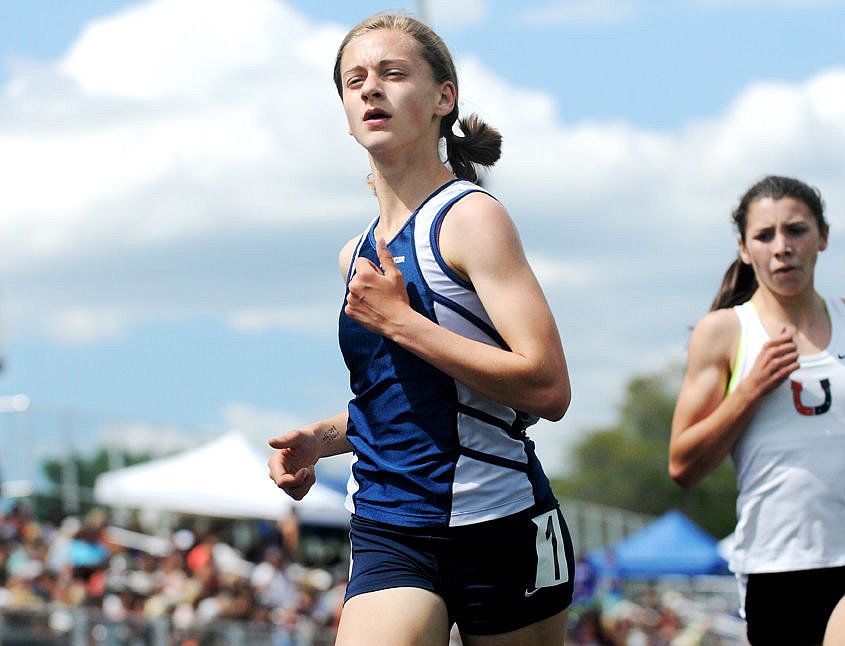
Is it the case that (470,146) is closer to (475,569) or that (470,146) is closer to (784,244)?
(475,569)

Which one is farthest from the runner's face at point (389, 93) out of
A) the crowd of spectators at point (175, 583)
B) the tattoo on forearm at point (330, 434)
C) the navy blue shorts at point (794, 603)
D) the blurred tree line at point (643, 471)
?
A: the blurred tree line at point (643, 471)

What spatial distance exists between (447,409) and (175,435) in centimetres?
2224

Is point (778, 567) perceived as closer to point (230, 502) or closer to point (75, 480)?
point (230, 502)

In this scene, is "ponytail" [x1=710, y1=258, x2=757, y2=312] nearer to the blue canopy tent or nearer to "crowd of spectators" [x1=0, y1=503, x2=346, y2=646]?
"crowd of spectators" [x1=0, y1=503, x2=346, y2=646]

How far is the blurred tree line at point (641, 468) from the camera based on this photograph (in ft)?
335

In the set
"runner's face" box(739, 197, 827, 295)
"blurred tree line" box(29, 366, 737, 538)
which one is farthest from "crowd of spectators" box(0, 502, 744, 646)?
"blurred tree line" box(29, 366, 737, 538)

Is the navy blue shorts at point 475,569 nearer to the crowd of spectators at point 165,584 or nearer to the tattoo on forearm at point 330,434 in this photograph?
the tattoo on forearm at point 330,434

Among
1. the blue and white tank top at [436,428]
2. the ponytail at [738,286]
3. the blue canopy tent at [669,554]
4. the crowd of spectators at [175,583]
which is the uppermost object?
the ponytail at [738,286]

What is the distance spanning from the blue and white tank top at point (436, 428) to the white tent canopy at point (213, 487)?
12870 millimetres

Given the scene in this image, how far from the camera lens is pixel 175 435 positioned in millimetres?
25109

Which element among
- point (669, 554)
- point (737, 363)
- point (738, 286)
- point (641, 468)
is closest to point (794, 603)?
point (737, 363)

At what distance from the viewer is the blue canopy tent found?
77.5 feet

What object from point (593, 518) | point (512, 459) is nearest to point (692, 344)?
point (512, 459)

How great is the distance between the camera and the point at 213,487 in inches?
650
